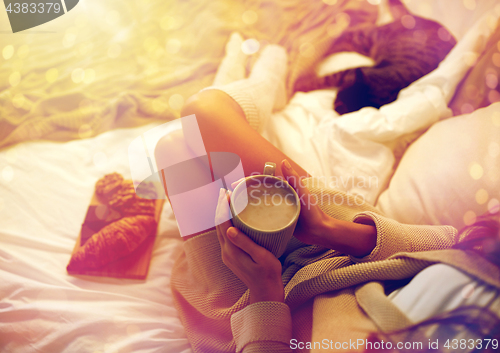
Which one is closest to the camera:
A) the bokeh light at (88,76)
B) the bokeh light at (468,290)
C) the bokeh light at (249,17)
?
the bokeh light at (468,290)

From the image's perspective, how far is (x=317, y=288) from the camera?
0.53 m

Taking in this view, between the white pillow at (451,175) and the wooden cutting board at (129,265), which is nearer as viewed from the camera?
the white pillow at (451,175)

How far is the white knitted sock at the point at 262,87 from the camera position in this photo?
775 millimetres

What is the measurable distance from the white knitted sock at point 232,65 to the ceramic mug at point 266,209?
0.69 meters

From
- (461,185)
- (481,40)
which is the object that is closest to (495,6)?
(481,40)

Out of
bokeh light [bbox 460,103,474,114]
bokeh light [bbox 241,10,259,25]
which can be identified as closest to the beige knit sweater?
bokeh light [bbox 460,103,474,114]

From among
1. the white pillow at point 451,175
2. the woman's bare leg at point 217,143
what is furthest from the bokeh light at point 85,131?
the white pillow at point 451,175

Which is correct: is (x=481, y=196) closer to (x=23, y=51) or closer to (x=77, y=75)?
(x=77, y=75)

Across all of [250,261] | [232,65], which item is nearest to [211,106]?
[250,261]

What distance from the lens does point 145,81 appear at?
1.08 metres

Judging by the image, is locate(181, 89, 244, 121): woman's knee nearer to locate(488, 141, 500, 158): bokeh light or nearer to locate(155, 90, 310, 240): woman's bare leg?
locate(155, 90, 310, 240): woman's bare leg

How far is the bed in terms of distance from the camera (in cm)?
60

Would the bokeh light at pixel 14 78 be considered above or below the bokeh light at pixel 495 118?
above

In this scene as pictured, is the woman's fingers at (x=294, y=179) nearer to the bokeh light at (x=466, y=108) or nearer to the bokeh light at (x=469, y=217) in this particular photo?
the bokeh light at (x=469, y=217)
